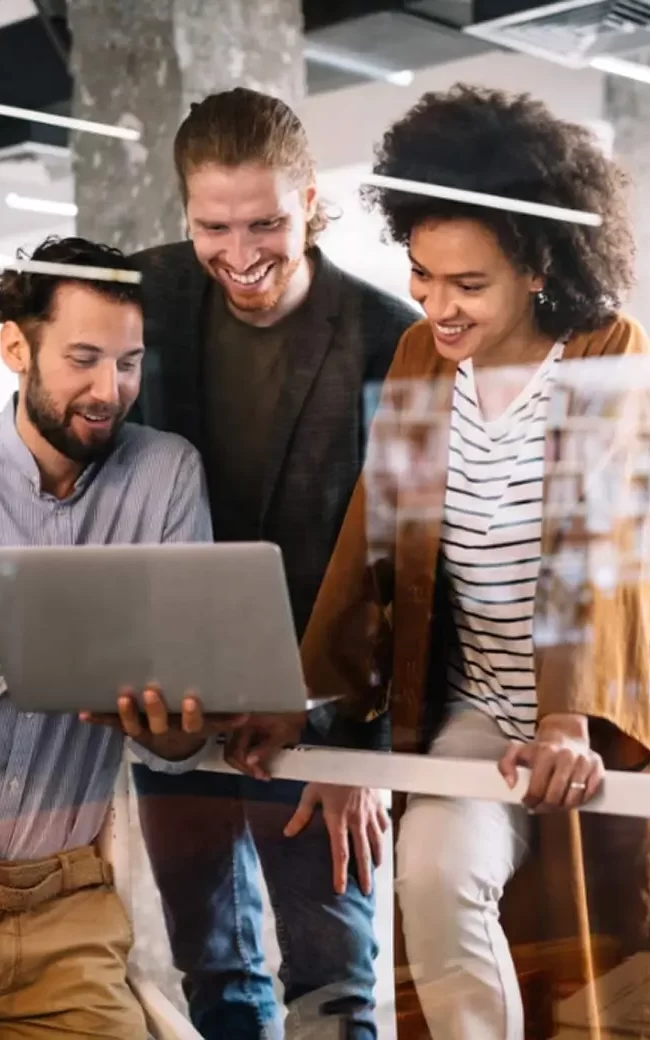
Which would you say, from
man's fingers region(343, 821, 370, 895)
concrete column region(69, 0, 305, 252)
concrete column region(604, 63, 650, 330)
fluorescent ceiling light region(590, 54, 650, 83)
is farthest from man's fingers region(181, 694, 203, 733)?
fluorescent ceiling light region(590, 54, 650, 83)

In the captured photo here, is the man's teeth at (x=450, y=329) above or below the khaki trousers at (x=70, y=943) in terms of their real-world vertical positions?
above

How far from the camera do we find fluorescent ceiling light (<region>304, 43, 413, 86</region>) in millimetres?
1634

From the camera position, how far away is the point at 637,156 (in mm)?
1486

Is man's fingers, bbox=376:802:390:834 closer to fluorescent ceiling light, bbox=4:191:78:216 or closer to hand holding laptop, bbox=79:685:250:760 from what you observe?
hand holding laptop, bbox=79:685:250:760

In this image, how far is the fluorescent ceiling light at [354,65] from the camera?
163 cm

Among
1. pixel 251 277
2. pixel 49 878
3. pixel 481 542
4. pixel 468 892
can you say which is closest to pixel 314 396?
pixel 251 277

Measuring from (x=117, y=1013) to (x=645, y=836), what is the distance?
794 millimetres

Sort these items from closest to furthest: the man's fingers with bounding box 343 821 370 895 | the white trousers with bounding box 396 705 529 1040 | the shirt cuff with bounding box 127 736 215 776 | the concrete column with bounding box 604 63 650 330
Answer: the concrete column with bounding box 604 63 650 330 → the white trousers with bounding box 396 705 529 1040 → the man's fingers with bounding box 343 821 370 895 → the shirt cuff with bounding box 127 736 215 776

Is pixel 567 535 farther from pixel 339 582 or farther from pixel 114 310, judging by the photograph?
A: pixel 114 310

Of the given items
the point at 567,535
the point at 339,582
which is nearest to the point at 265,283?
the point at 339,582

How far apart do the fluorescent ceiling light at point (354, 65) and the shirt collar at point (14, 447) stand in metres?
0.61

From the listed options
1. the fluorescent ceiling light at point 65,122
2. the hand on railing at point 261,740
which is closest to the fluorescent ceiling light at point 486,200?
the fluorescent ceiling light at point 65,122

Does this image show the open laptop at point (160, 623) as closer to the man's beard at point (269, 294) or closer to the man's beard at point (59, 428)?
the man's beard at point (59, 428)

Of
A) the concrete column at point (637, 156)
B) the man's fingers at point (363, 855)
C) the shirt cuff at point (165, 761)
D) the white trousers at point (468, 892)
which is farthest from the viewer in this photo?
Result: the shirt cuff at point (165, 761)
